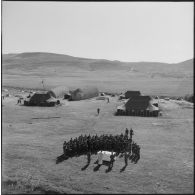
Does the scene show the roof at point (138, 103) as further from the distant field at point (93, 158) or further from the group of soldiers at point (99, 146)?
the group of soldiers at point (99, 146)

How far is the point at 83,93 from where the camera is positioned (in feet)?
181

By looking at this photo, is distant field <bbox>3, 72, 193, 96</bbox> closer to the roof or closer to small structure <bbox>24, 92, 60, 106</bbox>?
the roof

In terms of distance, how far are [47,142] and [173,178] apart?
37.0 feet

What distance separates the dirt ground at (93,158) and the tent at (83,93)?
16969mm

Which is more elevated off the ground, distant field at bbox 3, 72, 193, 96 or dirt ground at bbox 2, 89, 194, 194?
distant field at bbox 3, 72, 193, 96

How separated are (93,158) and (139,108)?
63.9 feet

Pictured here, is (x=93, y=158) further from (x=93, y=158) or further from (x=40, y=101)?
(x=40, y=101)

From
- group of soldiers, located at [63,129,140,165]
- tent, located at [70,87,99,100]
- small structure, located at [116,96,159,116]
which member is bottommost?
group of soldiers, located at [63,129,140,165]

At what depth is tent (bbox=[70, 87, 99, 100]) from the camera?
53.9 meters

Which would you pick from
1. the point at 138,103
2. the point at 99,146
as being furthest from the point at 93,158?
the point at 138,103

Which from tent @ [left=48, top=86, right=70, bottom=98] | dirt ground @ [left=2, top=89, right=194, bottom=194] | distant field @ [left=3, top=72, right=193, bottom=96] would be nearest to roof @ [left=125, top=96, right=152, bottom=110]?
dirt ground @ [left=2, top=89, right=194, bottom=194]

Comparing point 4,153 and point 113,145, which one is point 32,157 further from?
point 113,145

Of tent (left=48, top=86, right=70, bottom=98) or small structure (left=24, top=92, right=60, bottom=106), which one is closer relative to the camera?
small structure (left=24, top=92, right=60, bottom=106)

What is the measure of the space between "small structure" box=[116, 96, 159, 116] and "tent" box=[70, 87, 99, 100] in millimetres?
16080
